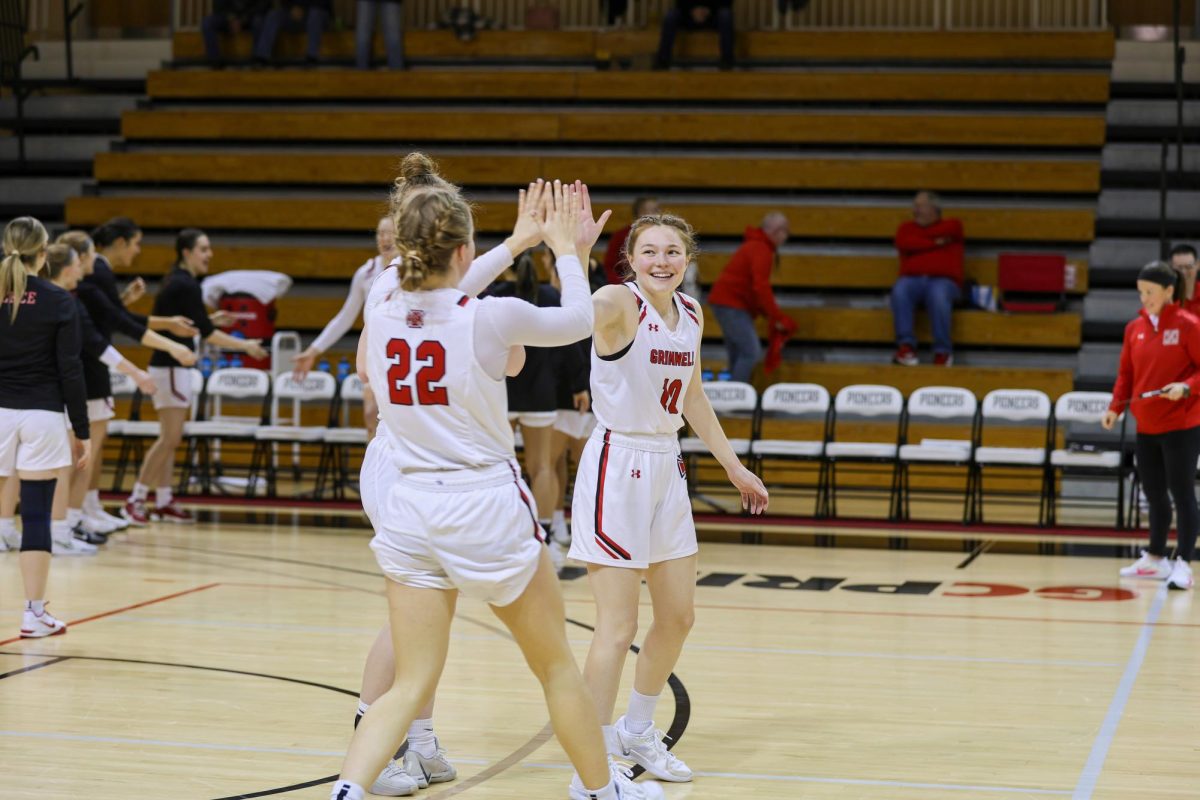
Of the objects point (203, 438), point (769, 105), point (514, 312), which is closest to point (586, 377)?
point (203, 438)

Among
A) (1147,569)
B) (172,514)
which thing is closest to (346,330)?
(172,514)

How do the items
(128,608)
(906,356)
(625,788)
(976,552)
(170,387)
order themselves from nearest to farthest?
(625,788), (128,608), (976,552), (170,387), (906,356)

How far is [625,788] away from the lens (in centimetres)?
381

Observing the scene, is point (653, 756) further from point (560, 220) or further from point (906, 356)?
point (906, 356)

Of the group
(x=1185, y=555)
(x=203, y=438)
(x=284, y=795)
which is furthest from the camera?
(x=203, y=438)

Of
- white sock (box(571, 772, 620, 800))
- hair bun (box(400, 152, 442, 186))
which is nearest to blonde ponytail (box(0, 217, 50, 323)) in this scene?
hair bun (box(400, 152, 442, 186))

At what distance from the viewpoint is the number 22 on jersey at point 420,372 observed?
3314 mm

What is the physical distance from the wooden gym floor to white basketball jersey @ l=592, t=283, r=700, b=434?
41.9 inches

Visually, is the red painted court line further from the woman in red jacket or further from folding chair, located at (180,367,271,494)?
the woman in red jacket

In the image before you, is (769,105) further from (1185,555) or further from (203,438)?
(1185,555)

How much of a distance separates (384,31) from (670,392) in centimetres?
1234

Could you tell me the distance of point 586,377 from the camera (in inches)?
344

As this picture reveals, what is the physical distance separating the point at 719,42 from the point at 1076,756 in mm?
11795

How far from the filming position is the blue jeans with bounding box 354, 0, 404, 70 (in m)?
15.6
